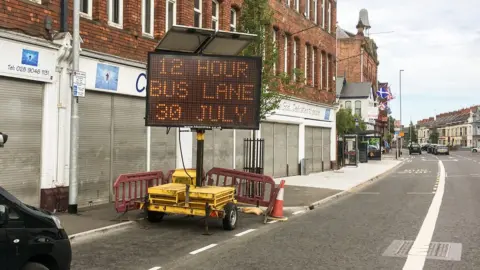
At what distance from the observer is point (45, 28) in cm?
1105

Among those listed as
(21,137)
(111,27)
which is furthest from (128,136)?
(21,137)

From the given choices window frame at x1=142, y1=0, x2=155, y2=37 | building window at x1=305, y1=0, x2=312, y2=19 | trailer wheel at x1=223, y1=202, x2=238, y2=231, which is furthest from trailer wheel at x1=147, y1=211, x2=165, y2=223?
building window at x1=305, y1=0, x2=312, y2=19

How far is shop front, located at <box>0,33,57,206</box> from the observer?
33.5ft

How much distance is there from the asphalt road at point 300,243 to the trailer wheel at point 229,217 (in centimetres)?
21

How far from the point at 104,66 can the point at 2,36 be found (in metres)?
3.18

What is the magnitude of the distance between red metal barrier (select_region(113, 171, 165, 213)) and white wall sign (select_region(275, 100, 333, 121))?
10.9 metres

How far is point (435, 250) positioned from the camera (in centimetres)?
795

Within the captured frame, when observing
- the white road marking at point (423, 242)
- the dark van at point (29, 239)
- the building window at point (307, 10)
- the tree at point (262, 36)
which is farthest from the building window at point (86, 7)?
the building window at point (307, 10)

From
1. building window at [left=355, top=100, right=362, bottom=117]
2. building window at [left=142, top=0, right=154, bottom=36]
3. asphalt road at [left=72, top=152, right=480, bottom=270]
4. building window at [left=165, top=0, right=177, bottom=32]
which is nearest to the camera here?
asphalt road at [left=72, top=152, right=480, bottom=270]

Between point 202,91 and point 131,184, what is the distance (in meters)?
2.90

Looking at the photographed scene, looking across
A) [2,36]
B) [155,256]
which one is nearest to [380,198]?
[155,256]

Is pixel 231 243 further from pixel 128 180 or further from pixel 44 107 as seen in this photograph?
pixel 44 107

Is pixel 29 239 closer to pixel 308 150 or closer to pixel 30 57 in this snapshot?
pixel 30 57

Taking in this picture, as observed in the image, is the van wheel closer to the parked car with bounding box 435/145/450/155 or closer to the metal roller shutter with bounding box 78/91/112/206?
the metal roller shutter with bounding box 78/91/112/206
